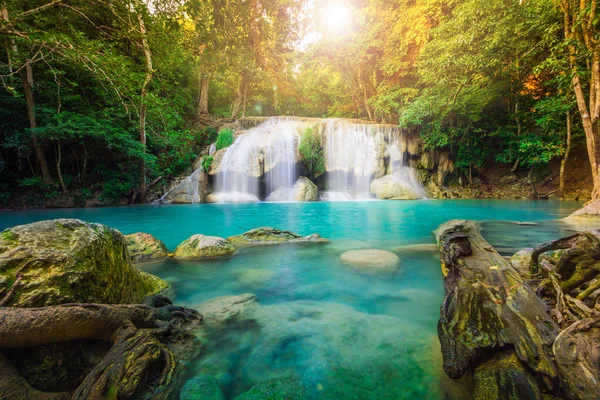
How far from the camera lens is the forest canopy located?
136 inches

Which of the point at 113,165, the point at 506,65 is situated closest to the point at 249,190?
the point at 113,165

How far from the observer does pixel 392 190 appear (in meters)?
14.8

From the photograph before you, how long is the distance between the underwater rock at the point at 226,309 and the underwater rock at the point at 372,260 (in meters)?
1.64

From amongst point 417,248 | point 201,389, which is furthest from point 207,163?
→ point 201,389

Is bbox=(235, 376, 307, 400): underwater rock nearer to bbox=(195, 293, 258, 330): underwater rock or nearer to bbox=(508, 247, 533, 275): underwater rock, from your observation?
bbox=(195, 293, 258, 330): underwater rock

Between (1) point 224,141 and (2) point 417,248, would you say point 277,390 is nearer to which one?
(2) point 417,248

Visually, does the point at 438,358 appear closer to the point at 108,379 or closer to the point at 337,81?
the point at 108,379

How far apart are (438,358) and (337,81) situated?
2282cm

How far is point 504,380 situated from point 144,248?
441 centimetres

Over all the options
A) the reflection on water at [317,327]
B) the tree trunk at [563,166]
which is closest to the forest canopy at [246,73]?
the tree trunk at [563,166]

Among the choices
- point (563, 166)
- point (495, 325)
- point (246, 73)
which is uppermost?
point (246, 73)

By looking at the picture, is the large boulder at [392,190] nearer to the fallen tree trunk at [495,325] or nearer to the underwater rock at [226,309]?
the fallen tree trunk at [495,325]

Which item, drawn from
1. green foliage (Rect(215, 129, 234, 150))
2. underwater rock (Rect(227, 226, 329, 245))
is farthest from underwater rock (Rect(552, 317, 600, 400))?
green foliage (Rect(215, 129, 234, 150))

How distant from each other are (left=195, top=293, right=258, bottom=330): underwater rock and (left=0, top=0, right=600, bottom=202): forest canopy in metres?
2.97
